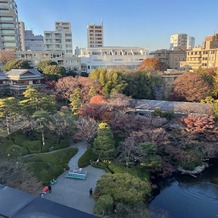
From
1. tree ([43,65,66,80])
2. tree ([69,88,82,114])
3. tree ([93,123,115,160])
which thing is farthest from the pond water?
tree ([43,65,66,80])

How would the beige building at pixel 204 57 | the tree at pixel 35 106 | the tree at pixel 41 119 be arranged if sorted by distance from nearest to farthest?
the tree at pixel 41 119 < the tree at pixel 35 106 < the beige building at pixel 204 57

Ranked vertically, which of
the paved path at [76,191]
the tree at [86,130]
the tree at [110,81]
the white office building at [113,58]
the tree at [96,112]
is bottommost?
the paved path at [76,191]

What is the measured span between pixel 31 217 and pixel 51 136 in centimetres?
2416

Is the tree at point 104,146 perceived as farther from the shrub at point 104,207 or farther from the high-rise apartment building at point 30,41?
the high-rise apartment building at point 30,41

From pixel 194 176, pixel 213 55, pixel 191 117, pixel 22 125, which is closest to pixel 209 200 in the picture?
pixel 194 176

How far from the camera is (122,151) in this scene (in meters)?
22.5

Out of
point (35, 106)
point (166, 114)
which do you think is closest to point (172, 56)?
point (166, 114)

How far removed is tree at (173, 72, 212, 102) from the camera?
1409 inches

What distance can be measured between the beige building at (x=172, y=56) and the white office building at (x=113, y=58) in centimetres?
869

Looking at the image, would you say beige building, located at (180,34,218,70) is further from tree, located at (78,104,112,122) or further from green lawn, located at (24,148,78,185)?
green lawn, located at (24,148,78,185)

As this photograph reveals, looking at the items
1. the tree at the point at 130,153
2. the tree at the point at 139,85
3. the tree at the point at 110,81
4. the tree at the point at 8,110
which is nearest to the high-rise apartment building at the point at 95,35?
the tree at the point at 139,85

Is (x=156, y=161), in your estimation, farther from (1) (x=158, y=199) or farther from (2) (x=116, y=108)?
(2) (x=116, y=108)

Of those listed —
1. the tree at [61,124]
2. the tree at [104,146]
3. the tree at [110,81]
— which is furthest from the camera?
the tree at [110,81]

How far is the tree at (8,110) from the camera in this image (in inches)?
912
